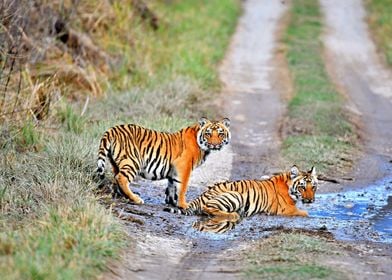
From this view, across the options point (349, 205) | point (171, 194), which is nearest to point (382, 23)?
point (349, 205)

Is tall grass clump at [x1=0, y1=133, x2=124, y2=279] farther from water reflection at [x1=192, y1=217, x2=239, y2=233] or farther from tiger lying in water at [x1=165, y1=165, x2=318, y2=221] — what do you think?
tiger lying in water at [x1=165, y1=165, x2=318, y2=221]

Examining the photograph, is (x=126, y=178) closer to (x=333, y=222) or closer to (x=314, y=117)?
(x=333, y=222)

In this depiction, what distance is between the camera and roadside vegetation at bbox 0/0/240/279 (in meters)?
7.92

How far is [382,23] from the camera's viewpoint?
28.8m

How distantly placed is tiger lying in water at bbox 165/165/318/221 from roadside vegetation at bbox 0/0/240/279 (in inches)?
54.8

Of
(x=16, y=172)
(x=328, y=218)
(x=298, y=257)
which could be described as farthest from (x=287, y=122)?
(x=298, y=257)

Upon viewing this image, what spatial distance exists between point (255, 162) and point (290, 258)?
19.8 feet

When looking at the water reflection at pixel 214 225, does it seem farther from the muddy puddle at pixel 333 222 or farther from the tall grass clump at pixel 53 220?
the tall grass clump at pixel 53 220

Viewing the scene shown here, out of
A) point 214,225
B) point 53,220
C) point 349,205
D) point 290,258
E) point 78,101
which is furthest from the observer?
point 78,101

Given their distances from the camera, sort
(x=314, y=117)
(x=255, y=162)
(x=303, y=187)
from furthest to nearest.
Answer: (x=314, y=117) → (x=255, y=162) → (x=303, y=187)

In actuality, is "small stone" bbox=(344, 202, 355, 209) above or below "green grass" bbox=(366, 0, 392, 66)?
below

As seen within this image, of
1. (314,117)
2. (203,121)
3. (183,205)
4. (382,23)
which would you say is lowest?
(183,205)

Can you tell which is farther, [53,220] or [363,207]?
[363,207]

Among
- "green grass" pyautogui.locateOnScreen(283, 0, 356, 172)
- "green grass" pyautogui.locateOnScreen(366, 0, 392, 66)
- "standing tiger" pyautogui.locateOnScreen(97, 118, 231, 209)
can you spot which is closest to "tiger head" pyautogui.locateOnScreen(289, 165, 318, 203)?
"standing tiger" pyautogui.locateOnScreen(97, 118, 231, 209)
